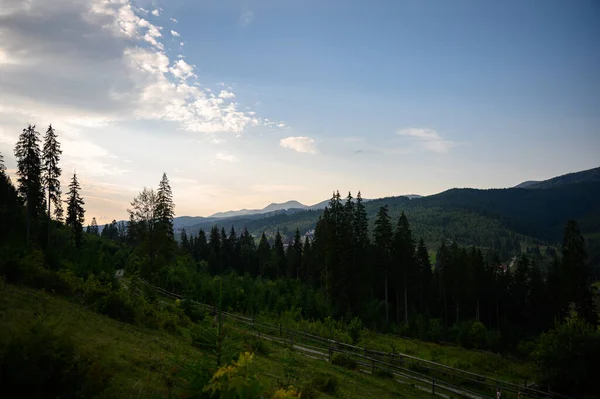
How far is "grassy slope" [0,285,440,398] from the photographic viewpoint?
855 cm

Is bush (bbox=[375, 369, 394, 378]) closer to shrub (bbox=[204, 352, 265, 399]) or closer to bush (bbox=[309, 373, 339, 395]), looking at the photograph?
bush (bbox=[309, 373, 339, 395])

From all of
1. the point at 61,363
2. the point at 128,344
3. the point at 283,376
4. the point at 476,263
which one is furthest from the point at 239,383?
the point at 476,263

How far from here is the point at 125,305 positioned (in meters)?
16.8

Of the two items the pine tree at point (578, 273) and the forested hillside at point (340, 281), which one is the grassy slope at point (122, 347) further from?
the pine tree at point (578, 273)

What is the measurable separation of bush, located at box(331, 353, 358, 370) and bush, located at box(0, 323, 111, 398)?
18.7 meters

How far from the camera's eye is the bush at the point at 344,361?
75.5 ft

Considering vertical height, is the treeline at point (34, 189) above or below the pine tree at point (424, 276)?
above

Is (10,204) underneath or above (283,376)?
above

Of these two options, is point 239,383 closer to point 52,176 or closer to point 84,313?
point 84,313

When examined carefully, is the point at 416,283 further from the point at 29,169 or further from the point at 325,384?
the point at 29,169

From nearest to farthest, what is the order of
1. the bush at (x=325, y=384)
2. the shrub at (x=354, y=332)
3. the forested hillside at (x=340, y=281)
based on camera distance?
the bush at (x=325, y=384) → the forested hillside at (x=340, y=281) → the shrub at (x=354, y=332)

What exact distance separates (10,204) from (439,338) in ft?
216

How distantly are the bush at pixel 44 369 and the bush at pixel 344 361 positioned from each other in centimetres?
1873

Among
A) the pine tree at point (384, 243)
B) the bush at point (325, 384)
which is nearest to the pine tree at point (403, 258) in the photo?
the pine tree at point (384, 243)
